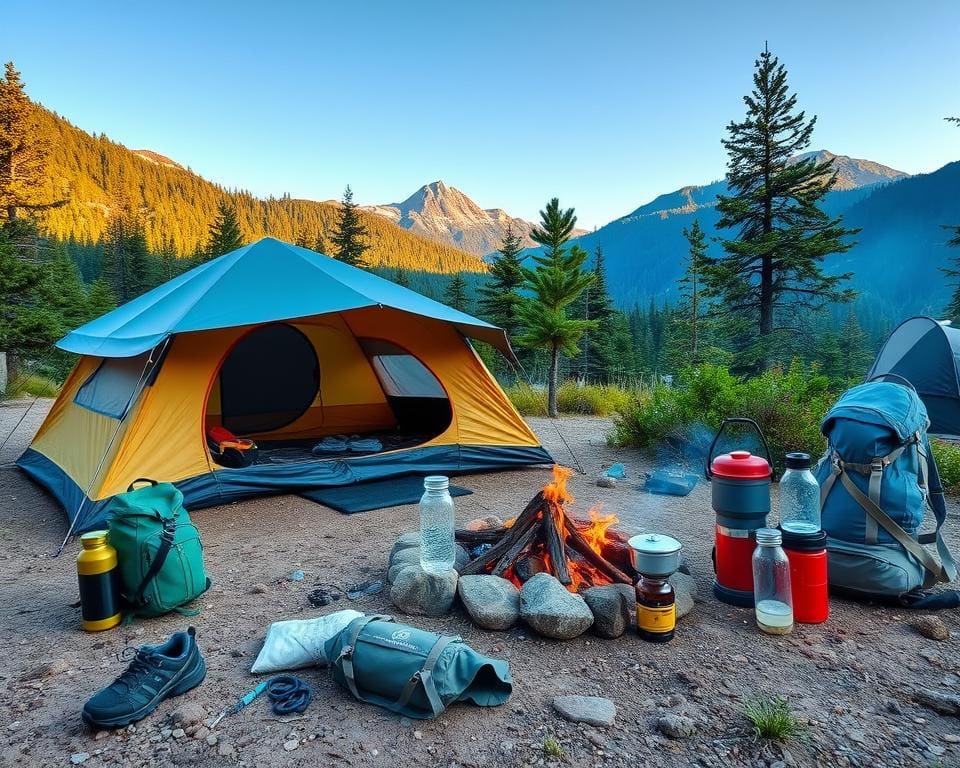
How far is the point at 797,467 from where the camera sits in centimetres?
298

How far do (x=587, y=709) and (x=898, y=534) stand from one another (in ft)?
6.59

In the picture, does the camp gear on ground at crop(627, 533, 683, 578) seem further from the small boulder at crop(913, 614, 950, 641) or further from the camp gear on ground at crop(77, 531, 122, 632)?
the camp gear on ground at crop(77, 531, 122, 632)

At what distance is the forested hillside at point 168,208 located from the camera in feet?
241

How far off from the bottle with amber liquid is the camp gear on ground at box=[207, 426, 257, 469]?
4.02 metres

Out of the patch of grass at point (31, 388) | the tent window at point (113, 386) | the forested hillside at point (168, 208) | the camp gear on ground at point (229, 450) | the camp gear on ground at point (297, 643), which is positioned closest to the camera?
the camp gear on ground at point (297, 643)

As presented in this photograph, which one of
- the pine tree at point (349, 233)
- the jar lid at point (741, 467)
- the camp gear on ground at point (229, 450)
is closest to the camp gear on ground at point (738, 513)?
the jar lid at point (741, 467)

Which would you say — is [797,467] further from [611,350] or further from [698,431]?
[611,350]

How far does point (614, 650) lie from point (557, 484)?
1051 mm

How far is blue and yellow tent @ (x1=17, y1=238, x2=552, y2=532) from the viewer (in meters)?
4.80

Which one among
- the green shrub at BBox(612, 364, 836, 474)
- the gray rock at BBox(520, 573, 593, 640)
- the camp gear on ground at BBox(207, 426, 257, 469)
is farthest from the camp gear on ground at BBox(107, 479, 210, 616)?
the green shrub at BBox(612, 364, 836, 474)

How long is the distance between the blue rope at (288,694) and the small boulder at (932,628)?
2.81 m

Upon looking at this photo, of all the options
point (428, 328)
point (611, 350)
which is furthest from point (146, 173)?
point (428, 328)

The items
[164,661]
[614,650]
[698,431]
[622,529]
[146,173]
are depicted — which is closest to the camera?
[164,661]

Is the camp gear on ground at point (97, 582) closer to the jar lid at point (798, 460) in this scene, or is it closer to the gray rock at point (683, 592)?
the gray rock at point (683, 592)
